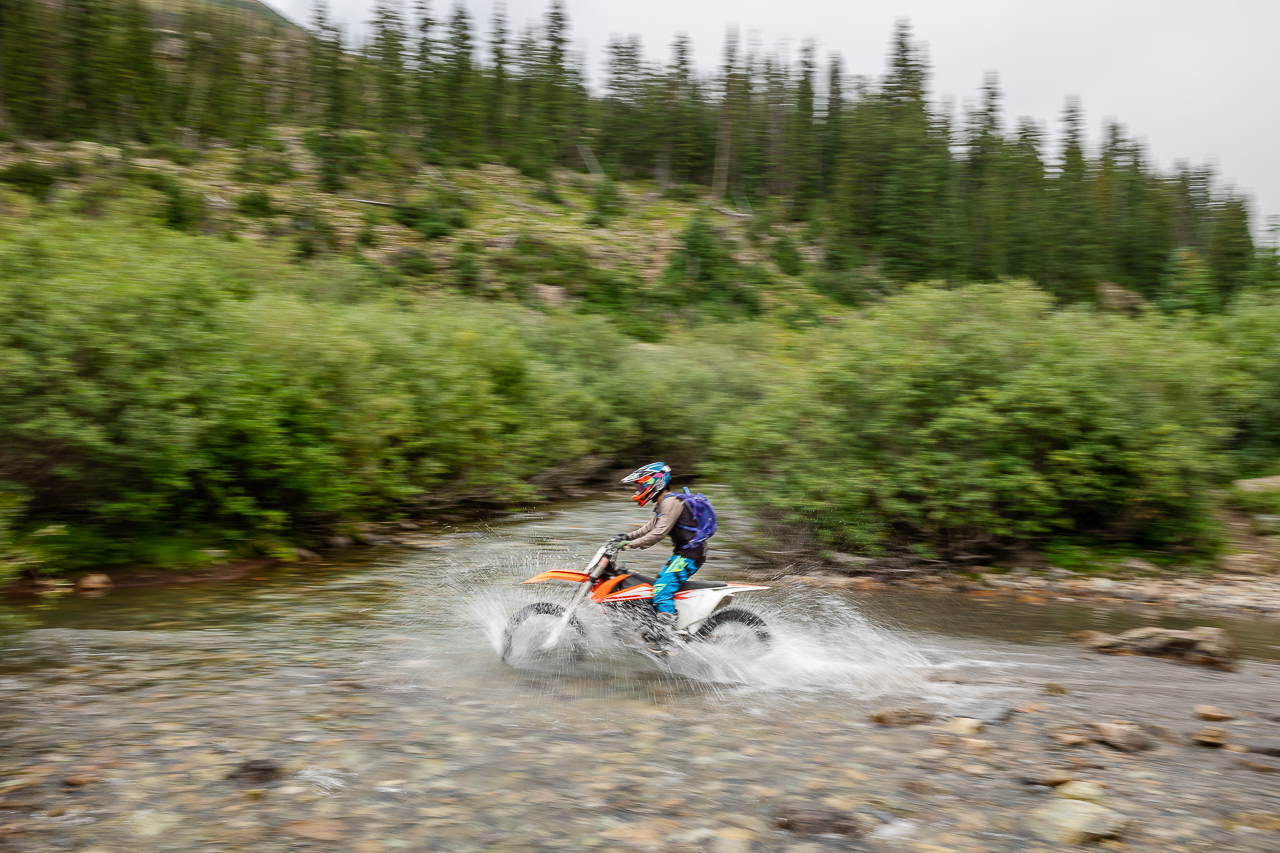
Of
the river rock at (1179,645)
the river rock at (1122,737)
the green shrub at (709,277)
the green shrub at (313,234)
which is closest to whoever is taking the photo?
the river rock at (1122,737)

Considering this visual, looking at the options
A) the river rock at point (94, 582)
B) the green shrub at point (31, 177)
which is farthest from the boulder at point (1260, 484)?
the green shrub at point (31, 177)

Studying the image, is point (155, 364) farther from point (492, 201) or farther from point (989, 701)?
point (492, 201)

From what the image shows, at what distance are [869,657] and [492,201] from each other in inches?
3036

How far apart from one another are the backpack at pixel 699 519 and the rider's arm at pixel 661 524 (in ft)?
0.31

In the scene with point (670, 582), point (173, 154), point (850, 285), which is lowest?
point (670, 582)

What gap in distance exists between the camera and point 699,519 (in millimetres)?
9031

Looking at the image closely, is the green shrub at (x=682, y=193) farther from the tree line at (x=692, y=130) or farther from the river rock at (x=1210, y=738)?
the river rock at (x=1210, y=738)

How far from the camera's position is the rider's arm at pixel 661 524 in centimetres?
874

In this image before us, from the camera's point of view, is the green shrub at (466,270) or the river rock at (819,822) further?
the green shrub at (466,270)

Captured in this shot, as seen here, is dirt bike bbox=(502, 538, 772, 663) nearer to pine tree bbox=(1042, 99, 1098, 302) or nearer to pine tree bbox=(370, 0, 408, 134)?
pine tree bbox=(1042, 99, 1098, 302)

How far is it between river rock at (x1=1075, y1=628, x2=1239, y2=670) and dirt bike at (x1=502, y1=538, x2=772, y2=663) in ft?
15.2

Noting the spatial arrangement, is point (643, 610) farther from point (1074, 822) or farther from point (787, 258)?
point (787, 258)

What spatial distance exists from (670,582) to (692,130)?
95.9 meters

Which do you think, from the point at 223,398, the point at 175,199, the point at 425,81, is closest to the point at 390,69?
the point at 425,81
